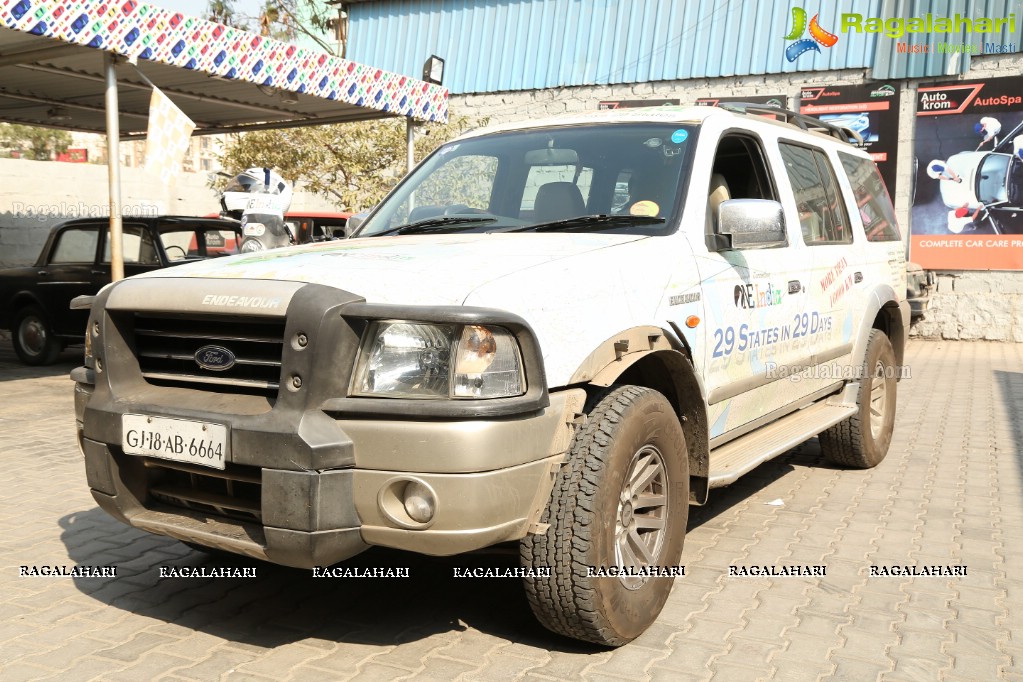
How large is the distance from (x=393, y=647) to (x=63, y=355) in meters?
10.5

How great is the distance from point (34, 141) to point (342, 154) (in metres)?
33.2

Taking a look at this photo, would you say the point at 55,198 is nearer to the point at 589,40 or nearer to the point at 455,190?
the point at 589,40

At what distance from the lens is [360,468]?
2787 millimetres

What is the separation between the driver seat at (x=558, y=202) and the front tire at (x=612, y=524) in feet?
3.14

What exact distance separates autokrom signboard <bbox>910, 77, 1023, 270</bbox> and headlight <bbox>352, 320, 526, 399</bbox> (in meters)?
13.3

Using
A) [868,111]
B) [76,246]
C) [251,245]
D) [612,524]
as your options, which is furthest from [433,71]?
[612,524]

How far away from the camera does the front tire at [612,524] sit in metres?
3.00

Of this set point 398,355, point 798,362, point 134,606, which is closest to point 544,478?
point 398,355

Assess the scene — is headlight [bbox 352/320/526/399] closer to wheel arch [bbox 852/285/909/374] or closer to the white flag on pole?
wheel arch [bbox 852/285/909/374]

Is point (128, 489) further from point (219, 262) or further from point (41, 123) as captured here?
point (41, 123)

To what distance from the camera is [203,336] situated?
3105 mm

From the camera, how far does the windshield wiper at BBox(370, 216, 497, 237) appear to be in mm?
4070

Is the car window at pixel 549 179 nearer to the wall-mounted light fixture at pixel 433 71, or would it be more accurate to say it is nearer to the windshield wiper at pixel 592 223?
the windshield wiper at pixel 592 223

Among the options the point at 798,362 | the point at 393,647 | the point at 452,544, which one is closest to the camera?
the point at 452,544
